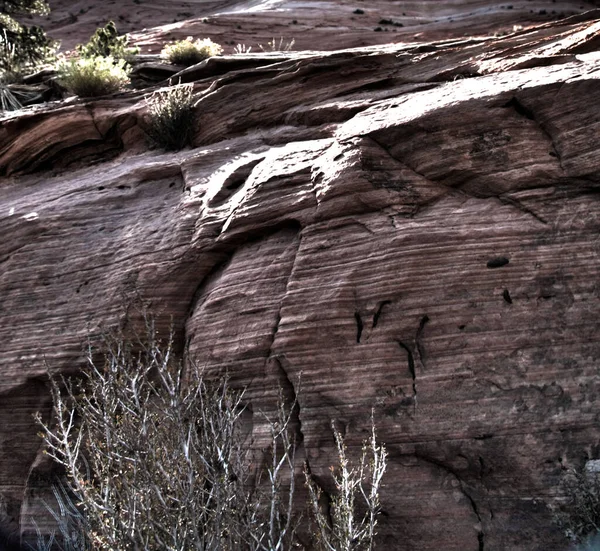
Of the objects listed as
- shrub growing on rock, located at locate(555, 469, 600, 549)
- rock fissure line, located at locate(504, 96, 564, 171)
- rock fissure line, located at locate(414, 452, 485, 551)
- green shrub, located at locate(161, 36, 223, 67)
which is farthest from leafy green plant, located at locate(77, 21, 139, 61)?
shrub growing on rock, located at locate(555, 469, 600, 549)

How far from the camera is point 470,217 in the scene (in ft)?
22.8

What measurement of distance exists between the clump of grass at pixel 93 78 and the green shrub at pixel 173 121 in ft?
7.11

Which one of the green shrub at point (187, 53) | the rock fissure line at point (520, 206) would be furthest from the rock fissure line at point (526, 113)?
Answer: the green shrub at point (187, 53)

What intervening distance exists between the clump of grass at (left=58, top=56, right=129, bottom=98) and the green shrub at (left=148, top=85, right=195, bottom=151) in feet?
7.11

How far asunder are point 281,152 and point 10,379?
376cm

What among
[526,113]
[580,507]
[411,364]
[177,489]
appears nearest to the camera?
[177,489]

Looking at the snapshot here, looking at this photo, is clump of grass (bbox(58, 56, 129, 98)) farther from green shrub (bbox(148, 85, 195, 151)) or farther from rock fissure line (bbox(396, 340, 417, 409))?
rock fissure line (bbox(396, 340, 417, 409))

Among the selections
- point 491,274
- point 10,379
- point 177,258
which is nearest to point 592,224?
point 491,274

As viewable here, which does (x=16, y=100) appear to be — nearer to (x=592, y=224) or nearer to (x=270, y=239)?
(x=270, y=239)

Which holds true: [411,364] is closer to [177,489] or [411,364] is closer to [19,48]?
[177,489]

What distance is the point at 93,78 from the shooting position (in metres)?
12.3

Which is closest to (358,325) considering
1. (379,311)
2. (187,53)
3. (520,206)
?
(379,311)

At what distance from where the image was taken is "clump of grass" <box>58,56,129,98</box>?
12383 millimetres

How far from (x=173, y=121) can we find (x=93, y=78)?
2.65 metres
